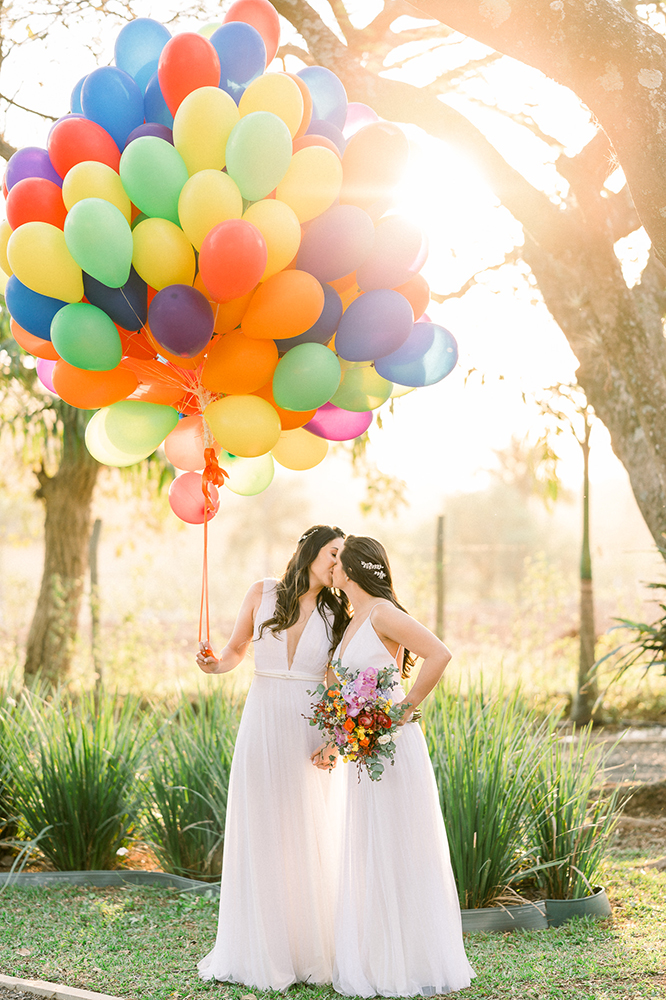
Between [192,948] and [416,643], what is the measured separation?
172cm

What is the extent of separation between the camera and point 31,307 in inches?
123

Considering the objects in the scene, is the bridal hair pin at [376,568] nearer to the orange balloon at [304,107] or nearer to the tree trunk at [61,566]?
the orange balloon at [304,107]

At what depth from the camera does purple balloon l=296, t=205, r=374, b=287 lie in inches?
123

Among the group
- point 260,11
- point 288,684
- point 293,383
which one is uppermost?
point 260,11

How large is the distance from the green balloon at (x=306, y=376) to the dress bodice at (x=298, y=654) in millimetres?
1008

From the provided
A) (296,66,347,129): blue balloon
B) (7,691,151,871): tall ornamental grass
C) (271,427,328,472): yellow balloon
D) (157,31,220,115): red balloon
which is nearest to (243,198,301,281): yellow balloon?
(157,31,220,115): red balloon

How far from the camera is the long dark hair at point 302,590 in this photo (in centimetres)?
375

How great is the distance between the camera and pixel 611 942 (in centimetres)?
391

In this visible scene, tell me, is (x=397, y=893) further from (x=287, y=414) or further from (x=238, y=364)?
(x=238, y=364)

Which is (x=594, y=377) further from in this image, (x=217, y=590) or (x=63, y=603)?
(x=217, y=590)

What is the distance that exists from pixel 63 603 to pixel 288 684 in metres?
6.35

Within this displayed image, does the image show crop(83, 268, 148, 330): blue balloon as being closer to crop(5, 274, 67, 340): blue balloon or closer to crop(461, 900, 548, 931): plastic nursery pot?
crop(5, 274, 67, 340): blue balloon

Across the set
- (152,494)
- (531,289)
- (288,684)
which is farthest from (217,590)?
(288,684)

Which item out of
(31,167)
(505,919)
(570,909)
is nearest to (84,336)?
(31,167)
